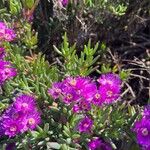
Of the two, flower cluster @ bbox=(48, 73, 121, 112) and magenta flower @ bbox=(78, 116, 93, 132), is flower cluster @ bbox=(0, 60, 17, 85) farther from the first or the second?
magenta flower @ bbox=(78, 116, 93, 132)

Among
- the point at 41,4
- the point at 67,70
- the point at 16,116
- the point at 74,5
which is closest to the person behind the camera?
the point at 16,116

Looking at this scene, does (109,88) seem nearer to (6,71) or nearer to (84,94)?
(84,94)

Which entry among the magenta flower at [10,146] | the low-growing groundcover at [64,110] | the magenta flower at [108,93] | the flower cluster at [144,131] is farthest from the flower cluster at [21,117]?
the flower cluster at [144,131]

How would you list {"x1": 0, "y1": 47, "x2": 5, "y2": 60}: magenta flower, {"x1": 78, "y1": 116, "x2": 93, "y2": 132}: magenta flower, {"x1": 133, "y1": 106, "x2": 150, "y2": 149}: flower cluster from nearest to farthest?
{"x1": 133, "y1": 106, "x2": 150, "y2": 149}: flower cluster → {"x1": 78, "y1": 116, "x2": 93, "y2": 132}: magenta flower → {"x1": 0, "y1": 47, "x2": 5, "y2": 60}: magenta flower

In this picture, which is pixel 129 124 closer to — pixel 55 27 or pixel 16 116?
pixel 16 116

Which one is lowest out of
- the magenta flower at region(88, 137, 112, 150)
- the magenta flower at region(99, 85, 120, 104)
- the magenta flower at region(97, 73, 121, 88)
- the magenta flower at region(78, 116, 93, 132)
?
the magenta flower at region(88, 137, 112, 150)

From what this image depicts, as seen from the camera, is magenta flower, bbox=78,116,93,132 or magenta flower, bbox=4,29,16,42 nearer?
magenta flower, bbox=78,116,93,132

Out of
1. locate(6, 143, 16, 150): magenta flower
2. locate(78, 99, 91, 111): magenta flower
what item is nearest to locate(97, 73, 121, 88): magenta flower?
locate(78, 99, 91, 111): magenta flower

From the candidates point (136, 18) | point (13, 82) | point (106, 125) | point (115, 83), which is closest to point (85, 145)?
point (106, 125)
